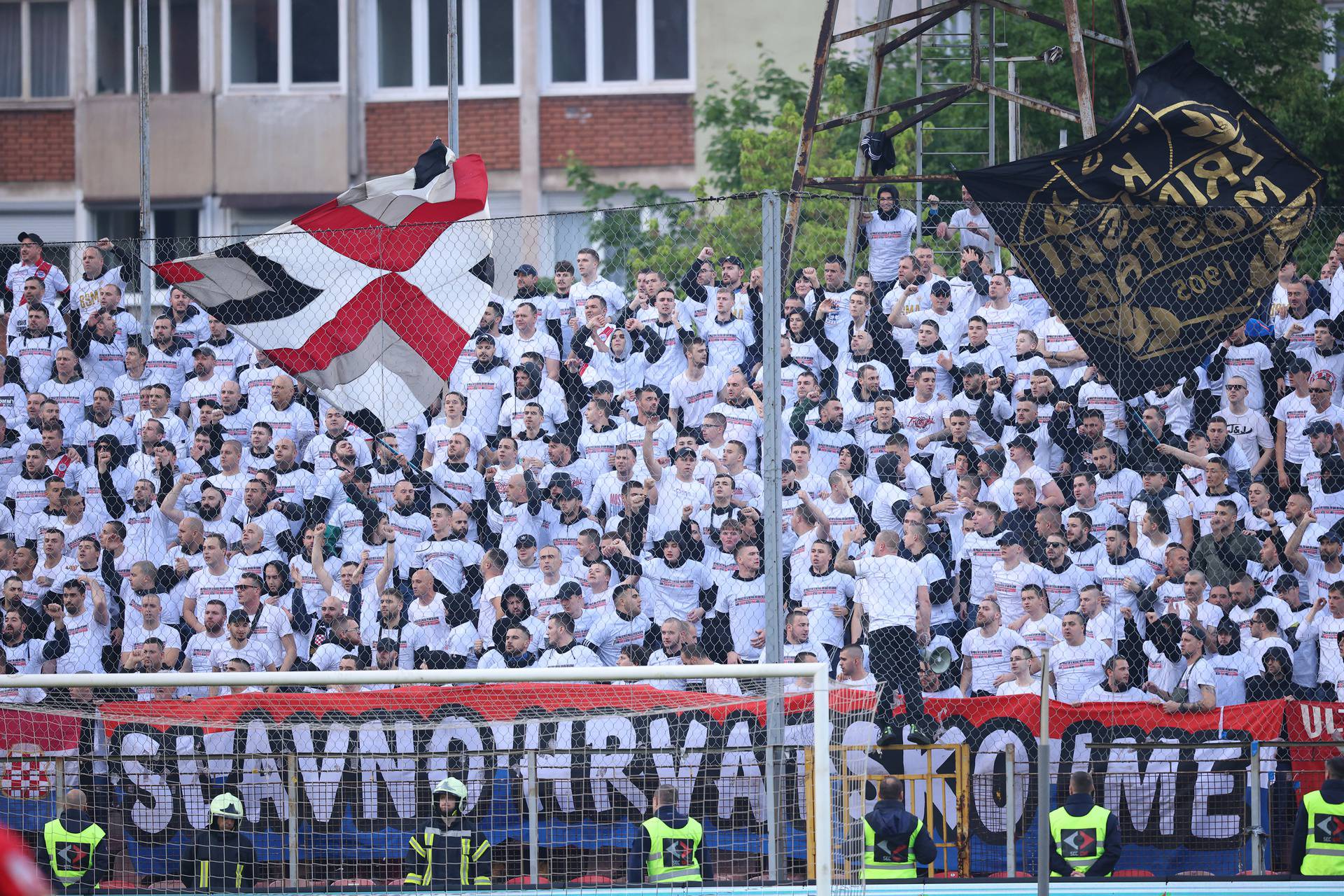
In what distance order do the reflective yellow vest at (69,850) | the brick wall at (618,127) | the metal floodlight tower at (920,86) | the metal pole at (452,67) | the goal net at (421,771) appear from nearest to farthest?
the goal net at (421,771), the reflective yellow vest at (69,850), the metal floodlight tower at (920,86), the metal pole at (452,67), the brick wall at (618,127)

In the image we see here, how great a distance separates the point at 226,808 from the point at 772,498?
3.37 metres

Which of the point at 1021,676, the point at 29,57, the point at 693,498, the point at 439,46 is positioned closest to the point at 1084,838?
the point at 1021,676

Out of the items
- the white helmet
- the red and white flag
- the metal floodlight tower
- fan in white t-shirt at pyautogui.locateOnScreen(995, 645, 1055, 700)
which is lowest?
the white helmet

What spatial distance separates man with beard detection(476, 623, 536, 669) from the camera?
9.69 metres

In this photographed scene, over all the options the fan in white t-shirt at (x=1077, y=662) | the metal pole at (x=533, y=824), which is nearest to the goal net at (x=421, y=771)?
the metal pole at (x=533, y=824)

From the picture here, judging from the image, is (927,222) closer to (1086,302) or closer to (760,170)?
(1086,302)

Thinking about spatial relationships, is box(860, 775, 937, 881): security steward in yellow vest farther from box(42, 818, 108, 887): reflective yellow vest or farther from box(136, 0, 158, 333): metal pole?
box(136, 0, 158, 333): metal pole

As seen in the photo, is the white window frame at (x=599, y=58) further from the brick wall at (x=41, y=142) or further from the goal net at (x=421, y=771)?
the goal net at (x=421, y=771)

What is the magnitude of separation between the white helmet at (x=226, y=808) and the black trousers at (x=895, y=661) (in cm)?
353

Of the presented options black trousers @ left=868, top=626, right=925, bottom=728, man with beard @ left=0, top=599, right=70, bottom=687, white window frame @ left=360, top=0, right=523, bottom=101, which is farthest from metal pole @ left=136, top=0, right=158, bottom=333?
white window frame @ left=360, top=0, right=523, bottom=101

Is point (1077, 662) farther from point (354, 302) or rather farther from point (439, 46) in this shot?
point (439, 46)

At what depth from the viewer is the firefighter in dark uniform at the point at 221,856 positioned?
870 cm

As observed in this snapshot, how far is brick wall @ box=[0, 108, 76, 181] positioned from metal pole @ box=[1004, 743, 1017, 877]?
21908 millimetres

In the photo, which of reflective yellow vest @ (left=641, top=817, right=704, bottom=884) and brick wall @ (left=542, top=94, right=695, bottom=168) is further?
brick wall @ (left=542, top=94, right=695, bottom=168)
